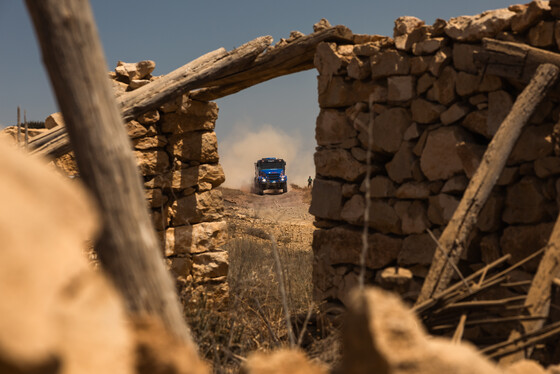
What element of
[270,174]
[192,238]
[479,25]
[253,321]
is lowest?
[270,174]

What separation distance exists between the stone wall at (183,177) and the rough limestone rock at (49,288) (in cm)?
398

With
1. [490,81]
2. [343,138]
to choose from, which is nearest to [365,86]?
[343,138]

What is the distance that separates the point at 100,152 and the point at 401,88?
3.08 meters

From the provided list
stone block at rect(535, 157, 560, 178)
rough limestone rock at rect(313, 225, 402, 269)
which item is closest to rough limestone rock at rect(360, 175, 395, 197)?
rough limestone rock at rect(313, 225, 402, 269)

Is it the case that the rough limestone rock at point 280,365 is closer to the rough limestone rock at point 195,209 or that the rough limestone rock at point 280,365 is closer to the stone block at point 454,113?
the stone block at point 454,113

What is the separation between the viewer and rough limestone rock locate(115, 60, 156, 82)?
5.10 metres

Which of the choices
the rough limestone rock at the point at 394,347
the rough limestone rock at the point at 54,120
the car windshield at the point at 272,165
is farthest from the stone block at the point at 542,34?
the car windshield at the point at 272,165

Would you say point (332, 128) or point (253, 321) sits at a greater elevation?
point (332, 128)

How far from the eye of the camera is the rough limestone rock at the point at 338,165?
4.34 metres

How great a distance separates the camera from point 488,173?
119 inches

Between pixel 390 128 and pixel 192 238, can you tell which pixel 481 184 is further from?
pixel 192 238

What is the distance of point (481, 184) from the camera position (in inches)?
118

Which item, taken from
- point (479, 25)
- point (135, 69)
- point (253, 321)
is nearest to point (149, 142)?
point (135, 69)

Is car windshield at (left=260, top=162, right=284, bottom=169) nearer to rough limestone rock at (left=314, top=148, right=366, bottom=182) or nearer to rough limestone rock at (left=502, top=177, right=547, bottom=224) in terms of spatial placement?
rough limestone rock at (left=314, top=148, right=366, bottom=182)
